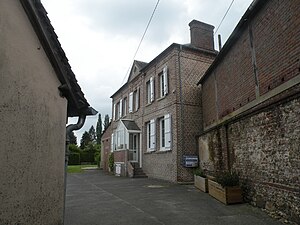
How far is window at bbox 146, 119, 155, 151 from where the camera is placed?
51.8 feet

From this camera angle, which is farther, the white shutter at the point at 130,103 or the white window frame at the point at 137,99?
the white shutter at the point at 130,103

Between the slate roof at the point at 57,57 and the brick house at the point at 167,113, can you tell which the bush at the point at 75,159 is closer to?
the brick house at the point at 167,113

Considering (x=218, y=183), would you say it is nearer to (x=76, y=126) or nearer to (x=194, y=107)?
(x=76, y=126)

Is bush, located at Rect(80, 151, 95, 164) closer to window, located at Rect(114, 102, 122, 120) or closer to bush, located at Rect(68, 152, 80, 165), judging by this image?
bush, located at Rect(68, 152, 80, 165)

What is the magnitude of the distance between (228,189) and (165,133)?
23.2 ft

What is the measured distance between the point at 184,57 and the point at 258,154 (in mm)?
8524

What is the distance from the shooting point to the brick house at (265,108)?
571 cm

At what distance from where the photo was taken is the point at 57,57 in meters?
4.64

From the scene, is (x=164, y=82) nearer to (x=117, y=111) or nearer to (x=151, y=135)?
(x=151, y=135)

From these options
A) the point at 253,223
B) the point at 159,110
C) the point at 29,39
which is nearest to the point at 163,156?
the point at 159,110

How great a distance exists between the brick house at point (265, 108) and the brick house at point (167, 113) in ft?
10.5

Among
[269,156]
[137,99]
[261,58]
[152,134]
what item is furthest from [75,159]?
[269,156]

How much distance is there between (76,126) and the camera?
562 centimetres

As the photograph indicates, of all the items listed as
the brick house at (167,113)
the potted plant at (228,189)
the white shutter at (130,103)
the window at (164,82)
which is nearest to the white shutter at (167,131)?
the brick house at (167,113)
